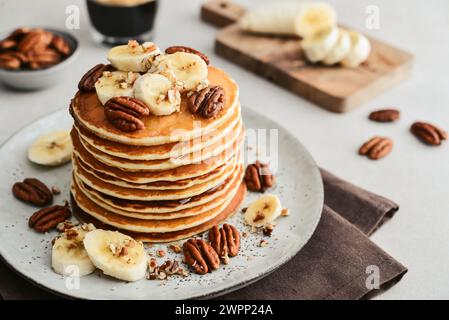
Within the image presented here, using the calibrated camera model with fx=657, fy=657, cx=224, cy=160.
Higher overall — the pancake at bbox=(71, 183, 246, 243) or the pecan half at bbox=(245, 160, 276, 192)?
the pecan half at bbox=(245, 160, 276, 192)

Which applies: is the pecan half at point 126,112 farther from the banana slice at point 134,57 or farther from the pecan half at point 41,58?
the pecan half at point 41,58

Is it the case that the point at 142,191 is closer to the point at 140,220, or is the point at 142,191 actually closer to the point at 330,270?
the point at 140,220

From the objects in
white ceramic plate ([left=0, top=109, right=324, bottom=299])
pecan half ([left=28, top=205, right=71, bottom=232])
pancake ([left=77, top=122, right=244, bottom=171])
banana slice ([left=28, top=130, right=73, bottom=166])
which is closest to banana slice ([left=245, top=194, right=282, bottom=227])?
white ceramic plate ([left=0, top=109, right=324, bottom=299])

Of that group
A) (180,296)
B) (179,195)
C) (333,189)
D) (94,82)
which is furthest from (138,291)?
(333,189)

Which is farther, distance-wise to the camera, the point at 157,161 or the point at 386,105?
the point at 386,105

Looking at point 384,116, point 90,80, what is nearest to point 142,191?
point 90,80

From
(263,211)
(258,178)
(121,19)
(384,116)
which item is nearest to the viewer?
(263,211)

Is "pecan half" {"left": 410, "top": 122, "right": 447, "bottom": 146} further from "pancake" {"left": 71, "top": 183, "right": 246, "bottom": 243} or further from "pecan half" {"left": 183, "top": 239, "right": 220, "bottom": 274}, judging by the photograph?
"pecan half" {"left": 183, "top": 239, "right": 220, "bottom": 274}
